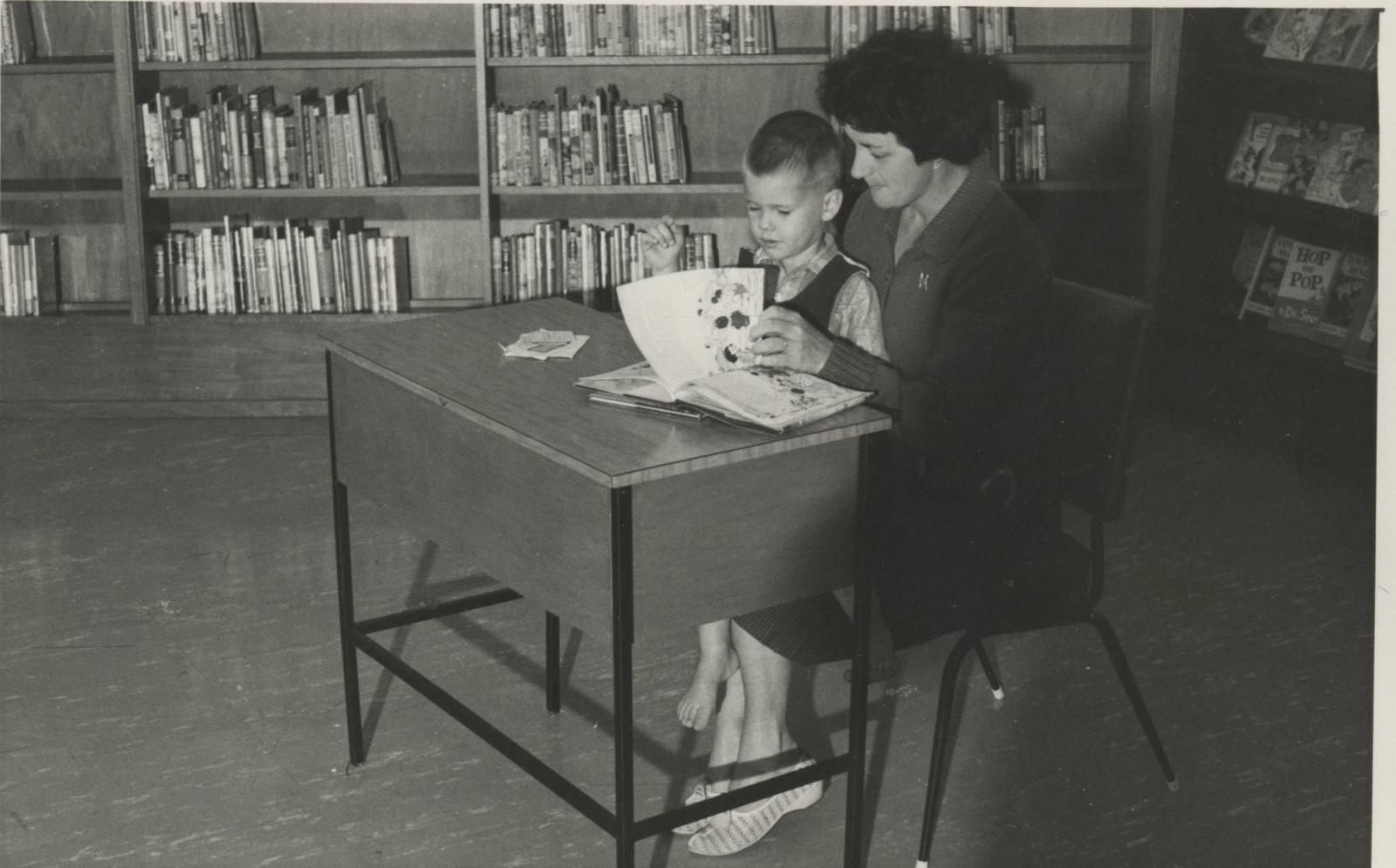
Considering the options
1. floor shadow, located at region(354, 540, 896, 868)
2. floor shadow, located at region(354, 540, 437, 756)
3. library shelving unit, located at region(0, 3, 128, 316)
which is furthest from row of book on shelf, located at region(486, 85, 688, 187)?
floor shadow, located at region(354, 540, 896, 868)

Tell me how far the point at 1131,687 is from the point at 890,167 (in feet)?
2.94

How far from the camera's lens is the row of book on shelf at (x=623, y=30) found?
4410mm

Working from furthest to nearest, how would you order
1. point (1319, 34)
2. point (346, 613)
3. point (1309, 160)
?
point (1309, 160) < point (1319, 34) < point (346, 613)

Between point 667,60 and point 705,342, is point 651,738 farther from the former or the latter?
point 667,60

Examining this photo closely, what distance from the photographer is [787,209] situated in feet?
7.93

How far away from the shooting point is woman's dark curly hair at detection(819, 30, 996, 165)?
2459mm

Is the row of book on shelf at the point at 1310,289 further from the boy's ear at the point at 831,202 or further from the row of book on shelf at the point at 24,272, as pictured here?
the row of book on shelf at the point at 24,272

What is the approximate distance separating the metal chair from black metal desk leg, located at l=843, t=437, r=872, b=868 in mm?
112

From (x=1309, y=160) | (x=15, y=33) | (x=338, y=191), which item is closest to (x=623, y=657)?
(x=338, y=191)

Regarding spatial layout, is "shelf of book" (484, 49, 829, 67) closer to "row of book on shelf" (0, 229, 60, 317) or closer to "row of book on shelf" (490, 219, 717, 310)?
"row of book on shelf" (490, 219, 717, 310)

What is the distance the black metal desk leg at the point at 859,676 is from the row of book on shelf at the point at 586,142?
257 cm

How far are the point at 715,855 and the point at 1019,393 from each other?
2.73 feet

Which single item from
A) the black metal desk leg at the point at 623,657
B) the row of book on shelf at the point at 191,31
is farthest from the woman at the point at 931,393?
the row of book on shelf at the point at 191,31

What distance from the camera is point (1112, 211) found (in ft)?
15.3
